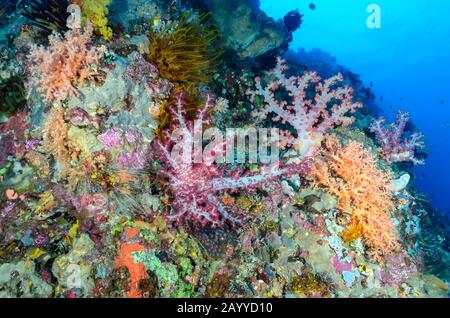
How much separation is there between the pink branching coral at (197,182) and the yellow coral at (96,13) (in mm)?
1615

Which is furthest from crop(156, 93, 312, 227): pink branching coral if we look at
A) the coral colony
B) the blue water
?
the blue water

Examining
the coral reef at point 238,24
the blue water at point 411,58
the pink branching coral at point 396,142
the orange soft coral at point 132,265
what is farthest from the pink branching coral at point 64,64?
the blue water at point 411,58

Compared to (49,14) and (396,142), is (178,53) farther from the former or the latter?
(396,142)

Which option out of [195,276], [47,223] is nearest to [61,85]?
[47,223]

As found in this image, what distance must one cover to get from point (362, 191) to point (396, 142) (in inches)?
90.6

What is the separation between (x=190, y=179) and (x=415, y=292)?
3786 mm

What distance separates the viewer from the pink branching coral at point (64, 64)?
4.04m

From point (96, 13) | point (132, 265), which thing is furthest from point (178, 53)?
point (132, 265)

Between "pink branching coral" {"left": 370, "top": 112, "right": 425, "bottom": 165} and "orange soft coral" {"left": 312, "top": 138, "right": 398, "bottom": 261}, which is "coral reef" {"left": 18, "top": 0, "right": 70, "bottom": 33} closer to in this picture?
"orange soft coral" {"left": 312, "top": 138, "right": 398, "bottom": 261}

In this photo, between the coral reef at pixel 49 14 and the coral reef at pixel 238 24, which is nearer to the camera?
the coral reef at pixel 49 14

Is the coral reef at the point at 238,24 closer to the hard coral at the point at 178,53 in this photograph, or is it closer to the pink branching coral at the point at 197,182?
the hard coral at the point at 178,53

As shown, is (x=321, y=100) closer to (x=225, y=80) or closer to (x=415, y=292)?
(x=225, y=80)

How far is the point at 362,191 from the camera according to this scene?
4730mm

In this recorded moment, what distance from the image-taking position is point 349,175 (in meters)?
4.85
